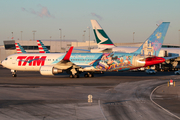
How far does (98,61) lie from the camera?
40312mm

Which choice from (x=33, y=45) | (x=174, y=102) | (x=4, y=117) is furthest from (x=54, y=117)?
(x=33, y=45)

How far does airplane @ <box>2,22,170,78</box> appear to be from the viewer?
38781 mm

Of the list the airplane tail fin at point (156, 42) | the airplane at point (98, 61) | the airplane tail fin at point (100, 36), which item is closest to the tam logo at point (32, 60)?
the airplane at point (98, 61)

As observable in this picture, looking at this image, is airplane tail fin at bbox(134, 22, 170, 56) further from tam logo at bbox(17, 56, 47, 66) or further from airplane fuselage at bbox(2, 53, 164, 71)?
tam logo at bbox(17, 56, 47, 66)

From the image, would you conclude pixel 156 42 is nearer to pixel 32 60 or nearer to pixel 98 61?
pixel 98 61

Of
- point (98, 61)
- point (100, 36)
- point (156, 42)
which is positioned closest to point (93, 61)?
point (98, 61)

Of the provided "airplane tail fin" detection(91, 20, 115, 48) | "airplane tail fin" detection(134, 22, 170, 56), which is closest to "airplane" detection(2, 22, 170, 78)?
"airplane tail fin" detection(134, 22, 170, 56)

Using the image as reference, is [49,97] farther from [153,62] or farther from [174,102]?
[153,62]

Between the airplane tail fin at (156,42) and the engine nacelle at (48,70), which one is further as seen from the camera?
the airplane tail fin at (156,42)

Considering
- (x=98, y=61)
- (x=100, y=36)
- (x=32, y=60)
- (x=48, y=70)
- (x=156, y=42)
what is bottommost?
(x=48, y=70)

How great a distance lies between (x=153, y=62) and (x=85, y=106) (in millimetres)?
23733

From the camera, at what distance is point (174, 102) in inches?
753

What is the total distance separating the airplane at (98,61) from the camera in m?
38.8

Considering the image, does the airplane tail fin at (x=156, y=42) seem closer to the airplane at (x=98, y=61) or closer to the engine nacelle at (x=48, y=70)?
the airplane at (x=98, y=61)
